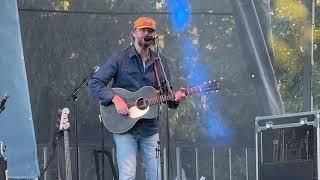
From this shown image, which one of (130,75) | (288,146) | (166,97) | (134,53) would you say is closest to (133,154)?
(166,97)

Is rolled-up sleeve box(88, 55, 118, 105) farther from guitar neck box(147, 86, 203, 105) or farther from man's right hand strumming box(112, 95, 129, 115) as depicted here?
guitar neck box(147, 86, 203, 105)

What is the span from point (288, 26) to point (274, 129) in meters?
2.75

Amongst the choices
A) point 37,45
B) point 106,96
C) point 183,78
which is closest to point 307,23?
point 183,78

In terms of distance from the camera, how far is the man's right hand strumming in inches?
199

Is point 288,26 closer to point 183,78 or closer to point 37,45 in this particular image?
point 183,78

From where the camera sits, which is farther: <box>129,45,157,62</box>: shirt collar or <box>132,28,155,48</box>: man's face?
<box>129,45,157,62</box>: shirt collar

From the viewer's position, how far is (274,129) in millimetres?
5695

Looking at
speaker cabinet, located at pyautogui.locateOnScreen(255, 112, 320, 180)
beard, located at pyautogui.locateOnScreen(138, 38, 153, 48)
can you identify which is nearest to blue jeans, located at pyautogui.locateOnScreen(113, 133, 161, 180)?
beard, located at pyautogui.locateOnScreen(138, 38, 153, 48)

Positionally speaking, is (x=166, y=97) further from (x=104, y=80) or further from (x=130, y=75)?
(x=104, y=80)

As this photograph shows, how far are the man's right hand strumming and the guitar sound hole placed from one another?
109 millimetres

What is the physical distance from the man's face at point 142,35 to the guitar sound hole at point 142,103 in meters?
0.45

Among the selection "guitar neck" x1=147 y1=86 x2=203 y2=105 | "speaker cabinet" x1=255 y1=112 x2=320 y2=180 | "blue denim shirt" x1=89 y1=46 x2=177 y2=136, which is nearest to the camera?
"guitar neck" x1=147 y1=86 x2=203 y2=105

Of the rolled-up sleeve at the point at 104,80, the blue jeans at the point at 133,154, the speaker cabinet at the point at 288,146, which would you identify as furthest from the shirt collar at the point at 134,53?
the speaker cabinet at the point at 288,146

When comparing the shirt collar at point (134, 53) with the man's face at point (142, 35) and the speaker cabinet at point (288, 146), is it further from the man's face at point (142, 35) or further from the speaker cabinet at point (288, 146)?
the speaker cabinet at point (288, 146)
